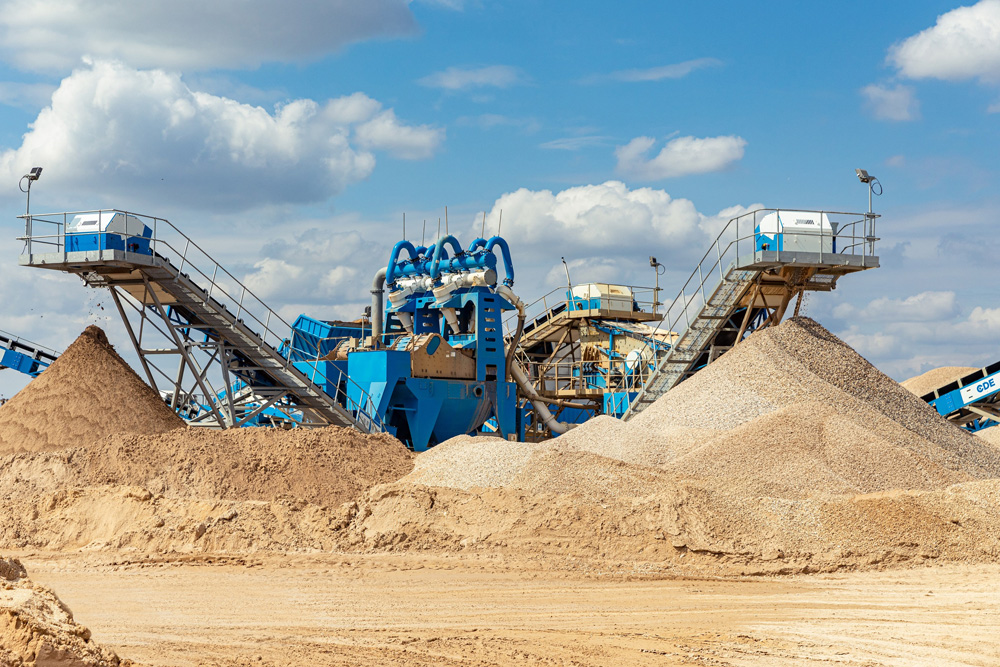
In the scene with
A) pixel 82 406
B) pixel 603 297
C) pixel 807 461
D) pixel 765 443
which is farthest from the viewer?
pixel 603 297

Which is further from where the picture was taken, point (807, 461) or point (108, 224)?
point (108, 224)

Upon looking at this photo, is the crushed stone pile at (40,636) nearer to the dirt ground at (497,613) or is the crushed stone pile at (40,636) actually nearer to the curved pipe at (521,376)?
the dirt ground at (497,613)

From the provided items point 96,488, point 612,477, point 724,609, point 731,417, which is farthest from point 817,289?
point 96,488

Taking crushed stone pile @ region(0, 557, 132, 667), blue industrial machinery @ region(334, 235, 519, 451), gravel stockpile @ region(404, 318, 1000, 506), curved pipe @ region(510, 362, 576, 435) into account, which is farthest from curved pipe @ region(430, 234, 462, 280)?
crushed stone pile @ region(0, 557, 132, 667)

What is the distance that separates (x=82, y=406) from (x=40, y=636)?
12.9 meters

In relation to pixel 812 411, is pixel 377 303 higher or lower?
higher

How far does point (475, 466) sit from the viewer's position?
16.2m

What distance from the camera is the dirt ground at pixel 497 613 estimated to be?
9.21 m

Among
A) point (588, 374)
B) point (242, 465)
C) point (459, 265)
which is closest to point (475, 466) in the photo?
point (242, 465)

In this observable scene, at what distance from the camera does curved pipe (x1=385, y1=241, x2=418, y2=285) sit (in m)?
28.0

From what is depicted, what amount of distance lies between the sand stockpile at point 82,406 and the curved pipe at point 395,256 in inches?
363

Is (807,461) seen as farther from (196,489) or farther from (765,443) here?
(196,489)

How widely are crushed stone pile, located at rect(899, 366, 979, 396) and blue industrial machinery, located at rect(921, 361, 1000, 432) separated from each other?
14.2 meters

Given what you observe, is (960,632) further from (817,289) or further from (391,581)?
(817,289)
